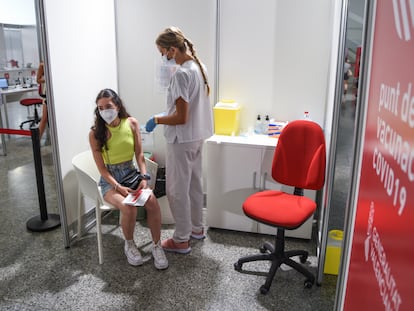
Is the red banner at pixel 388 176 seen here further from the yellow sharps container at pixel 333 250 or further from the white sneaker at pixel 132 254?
the white sneaker at pixel 132 254

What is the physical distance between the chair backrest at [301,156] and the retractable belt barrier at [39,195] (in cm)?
175

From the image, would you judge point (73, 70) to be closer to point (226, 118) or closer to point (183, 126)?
point (183, 126)

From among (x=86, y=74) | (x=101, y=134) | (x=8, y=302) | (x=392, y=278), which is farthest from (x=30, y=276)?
(x=392, y=278)

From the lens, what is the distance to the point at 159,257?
2656mm

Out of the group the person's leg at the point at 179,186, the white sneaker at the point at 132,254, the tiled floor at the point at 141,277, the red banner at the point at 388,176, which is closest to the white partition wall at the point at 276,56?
the person's leg at the point at 179,186

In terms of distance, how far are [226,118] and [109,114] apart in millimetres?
935

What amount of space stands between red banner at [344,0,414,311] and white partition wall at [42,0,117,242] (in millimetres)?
2066

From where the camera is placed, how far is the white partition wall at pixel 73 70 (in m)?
2.60

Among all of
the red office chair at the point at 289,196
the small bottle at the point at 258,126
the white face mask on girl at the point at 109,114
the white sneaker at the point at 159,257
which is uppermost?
the white face mask on girl at the point at 109,114

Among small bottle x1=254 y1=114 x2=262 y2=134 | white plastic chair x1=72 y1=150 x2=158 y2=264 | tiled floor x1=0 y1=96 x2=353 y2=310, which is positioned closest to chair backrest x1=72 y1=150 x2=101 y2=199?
white plastic chair x1=72 y1=150 x2=158 y2=264

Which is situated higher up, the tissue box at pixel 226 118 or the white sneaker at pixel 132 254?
the tissue box at pixel 226 118

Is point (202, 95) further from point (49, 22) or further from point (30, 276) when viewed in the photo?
point (30, 276)

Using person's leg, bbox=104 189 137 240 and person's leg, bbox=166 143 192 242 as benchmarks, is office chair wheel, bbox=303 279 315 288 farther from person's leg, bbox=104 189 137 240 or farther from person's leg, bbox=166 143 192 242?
person's leg, bbox=104 189 137 240

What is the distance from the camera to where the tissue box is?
3080 mm
